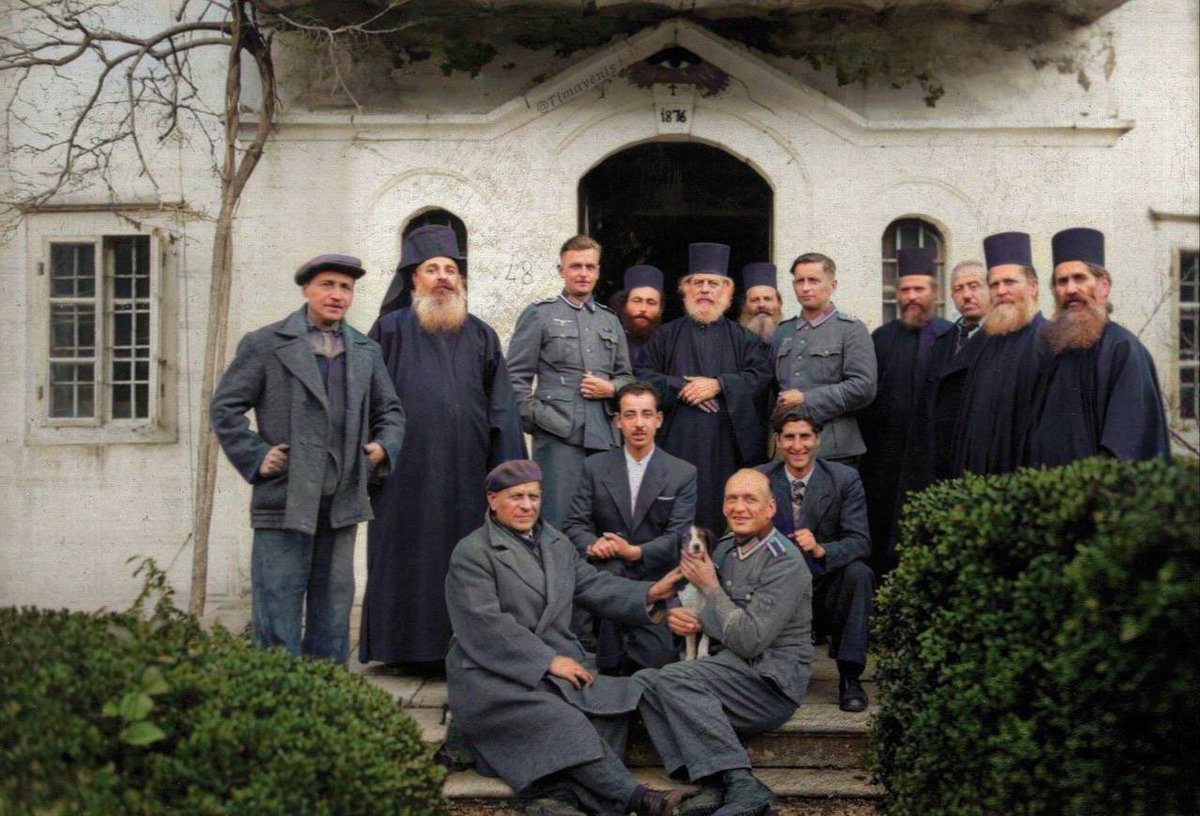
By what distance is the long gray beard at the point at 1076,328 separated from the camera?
6102mm

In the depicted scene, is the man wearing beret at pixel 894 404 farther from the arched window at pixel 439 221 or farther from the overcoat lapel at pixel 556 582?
the arched window at pixel 439 221

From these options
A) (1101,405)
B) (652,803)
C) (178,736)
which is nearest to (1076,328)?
(1101,405)

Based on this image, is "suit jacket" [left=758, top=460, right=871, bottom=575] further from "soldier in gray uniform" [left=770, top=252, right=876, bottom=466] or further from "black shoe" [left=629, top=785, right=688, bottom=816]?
"black shoe" [left=629, top=785, right=688, bottom=816]

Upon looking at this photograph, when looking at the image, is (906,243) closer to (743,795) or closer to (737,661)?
(737,661)

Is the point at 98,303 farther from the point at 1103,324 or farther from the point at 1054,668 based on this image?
the point at 1054,668

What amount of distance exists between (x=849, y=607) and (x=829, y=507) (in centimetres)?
56

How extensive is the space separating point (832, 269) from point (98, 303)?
5.77 meters

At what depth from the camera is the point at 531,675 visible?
561cm

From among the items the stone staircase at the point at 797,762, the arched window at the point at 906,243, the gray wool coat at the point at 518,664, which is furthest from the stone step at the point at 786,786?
the arched window at the point at 906,243

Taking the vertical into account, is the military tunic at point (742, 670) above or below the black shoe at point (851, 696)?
above

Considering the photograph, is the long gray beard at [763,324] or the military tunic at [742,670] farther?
the long gray beard at [763,324]

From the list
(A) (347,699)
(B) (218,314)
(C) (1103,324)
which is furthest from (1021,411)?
(B) (218,314)

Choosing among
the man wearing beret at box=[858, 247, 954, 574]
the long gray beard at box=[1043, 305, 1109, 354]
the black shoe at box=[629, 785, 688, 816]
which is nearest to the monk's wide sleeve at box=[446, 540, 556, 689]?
the black shoe at box=[629, 785, 688, 816]

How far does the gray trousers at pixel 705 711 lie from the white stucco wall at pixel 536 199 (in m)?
4.38
